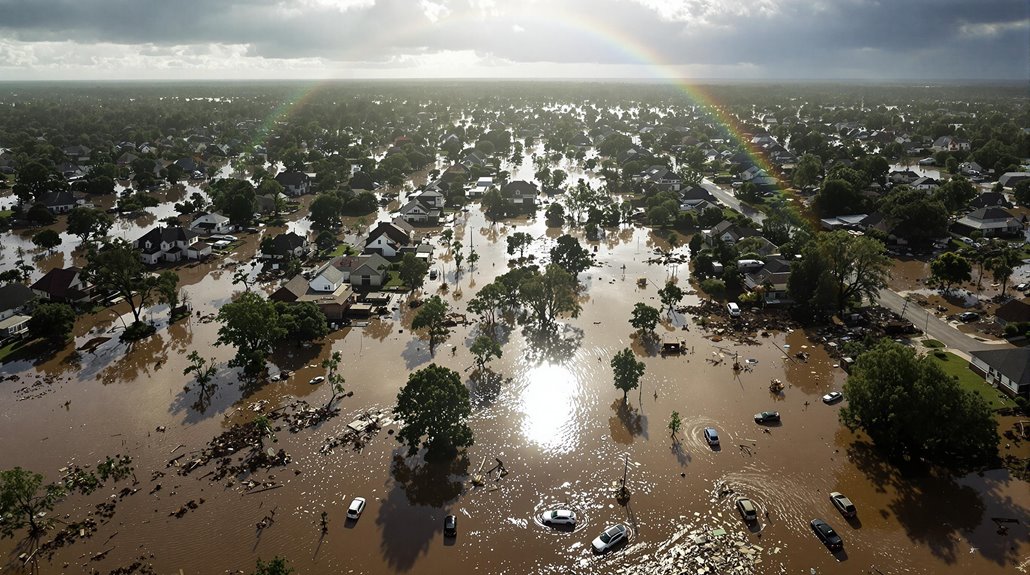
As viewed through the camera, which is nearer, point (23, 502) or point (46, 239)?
point (23, 502)

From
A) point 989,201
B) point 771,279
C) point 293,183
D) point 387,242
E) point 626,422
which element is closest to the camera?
point 626,422

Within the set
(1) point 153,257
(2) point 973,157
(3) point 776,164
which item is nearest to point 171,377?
(1) point 153,257

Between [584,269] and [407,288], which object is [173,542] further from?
[584,269]

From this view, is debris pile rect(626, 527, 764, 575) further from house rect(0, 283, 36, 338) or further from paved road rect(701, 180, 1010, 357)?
house rect(0, 283, 36, 338)

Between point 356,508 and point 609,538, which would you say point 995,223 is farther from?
point 356,508

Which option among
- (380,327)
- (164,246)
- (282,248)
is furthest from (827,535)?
(164,246)

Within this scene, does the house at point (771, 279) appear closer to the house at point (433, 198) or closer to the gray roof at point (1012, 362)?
the gray roof at point (1012, 362)
